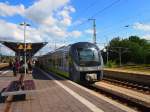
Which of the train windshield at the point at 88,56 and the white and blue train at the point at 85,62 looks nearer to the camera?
the white and blue train at the point at 85,62

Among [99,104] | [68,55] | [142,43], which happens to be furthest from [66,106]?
[142,43]

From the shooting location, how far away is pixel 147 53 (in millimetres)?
117562

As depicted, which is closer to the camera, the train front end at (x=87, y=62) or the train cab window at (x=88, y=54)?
the train front end at (x=87, y=62)

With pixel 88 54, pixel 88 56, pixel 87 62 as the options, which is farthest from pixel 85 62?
pixel 88 54

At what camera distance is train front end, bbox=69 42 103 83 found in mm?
23564

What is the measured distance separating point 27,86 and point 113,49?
119 meters

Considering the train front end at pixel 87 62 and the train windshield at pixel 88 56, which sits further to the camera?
the train windshield at pixel 88 56

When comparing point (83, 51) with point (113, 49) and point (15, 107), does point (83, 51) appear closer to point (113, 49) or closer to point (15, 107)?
point (15, 107)

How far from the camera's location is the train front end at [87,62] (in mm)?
23564

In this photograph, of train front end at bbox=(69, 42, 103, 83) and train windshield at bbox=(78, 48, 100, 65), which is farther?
train windshield at bbox=(78, 48, 100, 65)

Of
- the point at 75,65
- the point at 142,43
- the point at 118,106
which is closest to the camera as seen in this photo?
the point at 118,106

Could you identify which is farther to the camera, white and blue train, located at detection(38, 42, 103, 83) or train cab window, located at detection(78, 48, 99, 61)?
train cab window, located at detection(78, 48, 99, 61)

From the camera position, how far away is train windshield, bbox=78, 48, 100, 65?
78.0 feet

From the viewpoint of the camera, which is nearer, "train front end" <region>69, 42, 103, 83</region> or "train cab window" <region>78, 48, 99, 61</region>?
"train front end" <region>69, 42, 103, 83</region>
